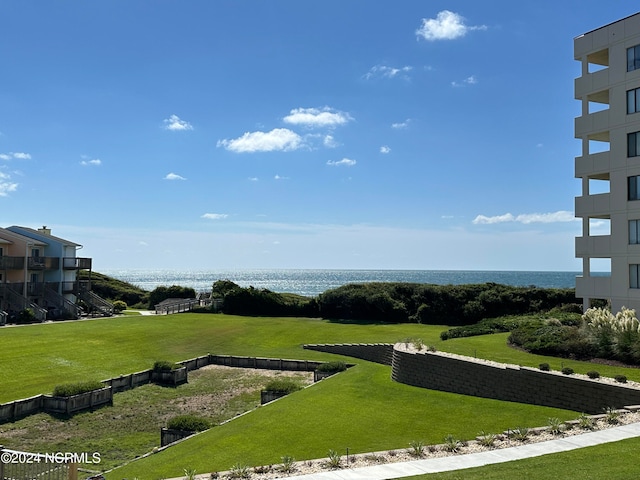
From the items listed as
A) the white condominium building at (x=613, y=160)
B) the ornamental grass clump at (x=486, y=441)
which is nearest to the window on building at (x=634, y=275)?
the white condominium building at (x=613, y=160)

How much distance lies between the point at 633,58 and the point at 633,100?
239 centimetres

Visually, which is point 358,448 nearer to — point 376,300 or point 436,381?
point 436,381

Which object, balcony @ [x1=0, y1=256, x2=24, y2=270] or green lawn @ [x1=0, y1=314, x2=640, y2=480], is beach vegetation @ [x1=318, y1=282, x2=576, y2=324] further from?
balcony @ [x1=0, y1=256, x2=24, y2=270]

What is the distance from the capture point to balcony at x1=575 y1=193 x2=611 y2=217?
31547 millimetres

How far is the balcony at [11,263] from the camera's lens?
49359 mm

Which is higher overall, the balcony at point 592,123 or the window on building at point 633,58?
the window on building at point 633,58

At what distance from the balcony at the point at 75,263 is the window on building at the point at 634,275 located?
50359 mm

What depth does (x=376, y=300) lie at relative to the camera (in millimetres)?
53281

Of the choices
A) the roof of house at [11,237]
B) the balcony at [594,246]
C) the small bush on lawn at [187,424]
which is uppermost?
the roof of house at [11,237]

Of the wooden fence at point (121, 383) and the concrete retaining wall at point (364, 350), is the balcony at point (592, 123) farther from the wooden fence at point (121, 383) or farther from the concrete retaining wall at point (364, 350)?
the wooden fence at point (121, 383)

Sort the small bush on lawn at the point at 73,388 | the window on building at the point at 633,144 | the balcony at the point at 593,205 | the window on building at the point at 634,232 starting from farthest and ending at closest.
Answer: the balcony at the point at 593,205 < the window on building at the point at 633,144 < the window on building at the point at 634,232 < the small bush on lawn at the point at 73,388

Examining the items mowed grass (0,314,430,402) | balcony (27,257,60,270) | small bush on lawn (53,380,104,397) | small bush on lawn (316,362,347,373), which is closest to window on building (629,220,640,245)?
mowed grass (0,314,430,402)

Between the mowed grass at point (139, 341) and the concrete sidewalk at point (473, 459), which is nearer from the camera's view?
the concrete sidewalk at point (473, 459)

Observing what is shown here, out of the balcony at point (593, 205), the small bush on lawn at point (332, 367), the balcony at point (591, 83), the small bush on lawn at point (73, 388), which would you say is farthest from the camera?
the balcony at point (591, 83)
